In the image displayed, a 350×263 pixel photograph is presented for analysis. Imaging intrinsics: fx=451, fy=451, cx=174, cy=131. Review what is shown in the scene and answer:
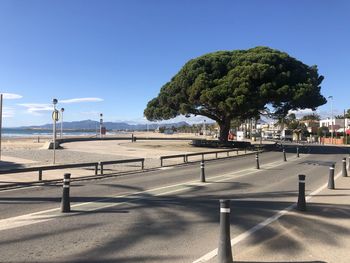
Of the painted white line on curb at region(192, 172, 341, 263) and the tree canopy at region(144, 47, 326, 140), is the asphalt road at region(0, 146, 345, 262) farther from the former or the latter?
the tree canopy at region(144, 47, 326, 140)

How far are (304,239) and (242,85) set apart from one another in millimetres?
39612

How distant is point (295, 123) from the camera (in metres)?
166

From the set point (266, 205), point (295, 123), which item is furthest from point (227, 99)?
point (295, 123)

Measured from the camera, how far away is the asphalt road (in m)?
6.95

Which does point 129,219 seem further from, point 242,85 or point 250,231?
point 242,85

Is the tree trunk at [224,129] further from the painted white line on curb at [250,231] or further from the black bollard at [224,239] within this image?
the black bollard at [224,239]

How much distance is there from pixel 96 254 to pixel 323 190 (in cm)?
1063

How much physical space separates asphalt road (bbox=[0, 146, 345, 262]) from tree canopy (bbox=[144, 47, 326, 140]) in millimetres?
30832

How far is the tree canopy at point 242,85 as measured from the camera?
47219 millimetres

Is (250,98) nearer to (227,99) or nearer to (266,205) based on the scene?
(227,99)

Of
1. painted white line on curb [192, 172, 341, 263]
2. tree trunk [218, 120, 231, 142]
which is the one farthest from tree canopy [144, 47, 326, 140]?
painted white line on curb [192, 172, 341, 263]

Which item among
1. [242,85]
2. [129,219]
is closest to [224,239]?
[129,219]

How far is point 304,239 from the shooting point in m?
8.09

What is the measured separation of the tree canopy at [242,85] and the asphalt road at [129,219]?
3083 centimetres
